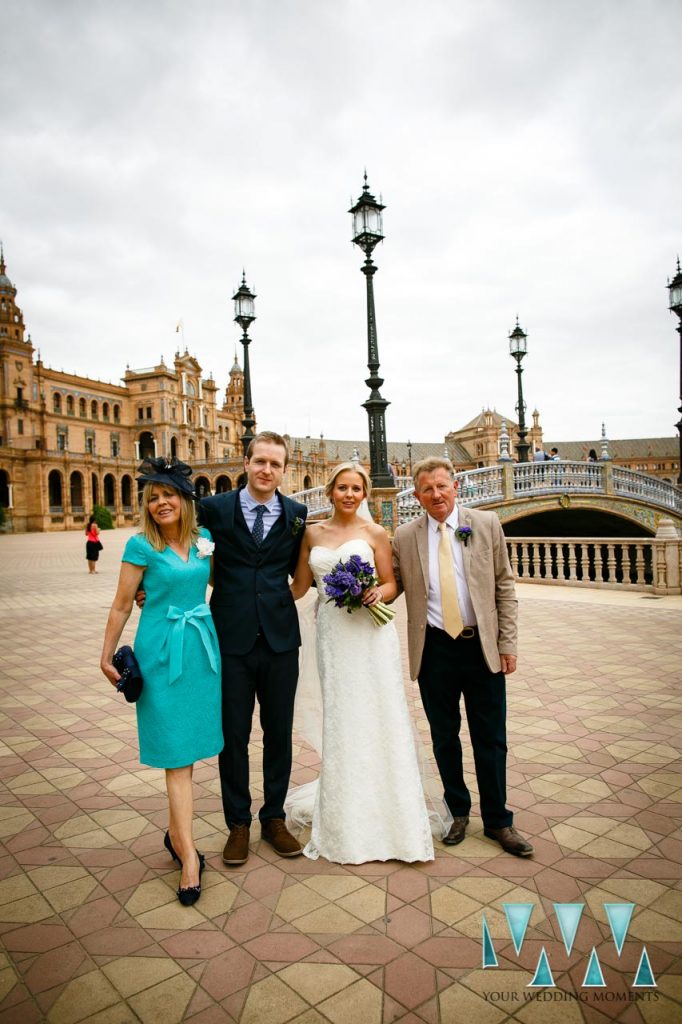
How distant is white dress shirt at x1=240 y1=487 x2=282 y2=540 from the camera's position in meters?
3.73

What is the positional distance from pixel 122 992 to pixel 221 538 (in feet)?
7.00

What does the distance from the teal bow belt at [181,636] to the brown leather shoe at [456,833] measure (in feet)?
5.47

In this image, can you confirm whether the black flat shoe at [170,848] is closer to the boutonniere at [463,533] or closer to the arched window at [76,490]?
the boutonniere at [463,533]

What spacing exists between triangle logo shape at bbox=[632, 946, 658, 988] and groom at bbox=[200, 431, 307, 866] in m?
1.80

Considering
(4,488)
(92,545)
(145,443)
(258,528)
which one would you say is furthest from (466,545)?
(145,443)

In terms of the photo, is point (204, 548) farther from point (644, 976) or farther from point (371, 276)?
point (371, 276)

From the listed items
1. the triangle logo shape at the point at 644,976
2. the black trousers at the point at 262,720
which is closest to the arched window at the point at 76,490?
the black trousers at the point at 262,720

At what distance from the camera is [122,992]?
97.7 inches

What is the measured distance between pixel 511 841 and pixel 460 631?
A: 117 centimetres

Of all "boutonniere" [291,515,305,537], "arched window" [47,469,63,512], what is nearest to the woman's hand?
"boutonniere" [291,515,305,537]

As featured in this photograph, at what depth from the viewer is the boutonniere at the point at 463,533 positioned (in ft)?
11.9

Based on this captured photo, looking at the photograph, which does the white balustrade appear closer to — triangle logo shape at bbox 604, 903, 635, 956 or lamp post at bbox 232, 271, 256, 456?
lamp post at bbox 232, 271, 256, 456

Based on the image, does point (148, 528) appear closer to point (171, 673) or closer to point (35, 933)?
point (171, 673)

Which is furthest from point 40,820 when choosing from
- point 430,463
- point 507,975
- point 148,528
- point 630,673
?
point 630,673
